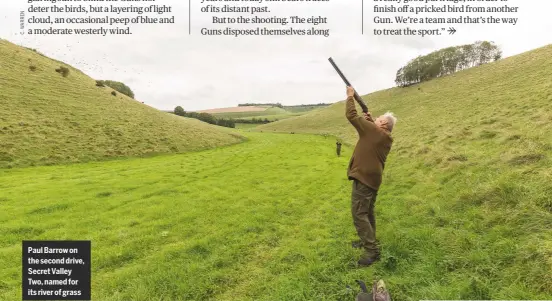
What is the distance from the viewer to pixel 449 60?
314 ft

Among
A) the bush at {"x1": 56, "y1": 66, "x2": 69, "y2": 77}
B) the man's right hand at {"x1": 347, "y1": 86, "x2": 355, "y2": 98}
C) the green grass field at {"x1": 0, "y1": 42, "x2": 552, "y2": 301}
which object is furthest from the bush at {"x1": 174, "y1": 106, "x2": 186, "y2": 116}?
the man's right hand at {"x1": 347, "y1": 86, "x2": 355, "y2": 98}

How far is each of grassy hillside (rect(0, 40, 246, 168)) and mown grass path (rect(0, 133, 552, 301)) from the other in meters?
13.7

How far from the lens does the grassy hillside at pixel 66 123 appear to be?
86.5 ft

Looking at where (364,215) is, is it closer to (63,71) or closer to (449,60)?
(63,71)

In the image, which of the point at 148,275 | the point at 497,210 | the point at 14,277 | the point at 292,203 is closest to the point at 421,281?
the point at 497,210

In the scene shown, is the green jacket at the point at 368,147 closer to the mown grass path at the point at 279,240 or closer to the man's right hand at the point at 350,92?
the man's right hand at the point at 350,92

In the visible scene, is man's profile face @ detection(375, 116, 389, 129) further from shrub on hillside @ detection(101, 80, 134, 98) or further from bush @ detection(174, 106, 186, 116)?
bush @ detection(174, 106, 186, 116)

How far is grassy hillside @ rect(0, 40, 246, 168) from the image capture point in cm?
2635

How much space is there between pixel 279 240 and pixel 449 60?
109468 millimetres

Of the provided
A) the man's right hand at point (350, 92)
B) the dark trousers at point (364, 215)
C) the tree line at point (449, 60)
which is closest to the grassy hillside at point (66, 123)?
the man's right hand at point (350, 92)

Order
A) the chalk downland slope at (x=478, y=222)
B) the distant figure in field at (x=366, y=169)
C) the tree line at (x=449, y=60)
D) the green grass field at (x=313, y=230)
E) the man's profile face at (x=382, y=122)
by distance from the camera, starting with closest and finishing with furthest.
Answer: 1. the chalk downland slope at (x=478, y=222)
2. the green grass field at (x=313, y=230)
3. the distant figure in field at (x=366, y=169)
4. the man's profile face at (x=382, y=122)
5. the tree line at (x=449, y=60)

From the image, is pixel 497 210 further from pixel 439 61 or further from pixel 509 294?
pixel 439 61

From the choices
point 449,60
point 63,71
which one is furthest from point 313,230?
point 449,60

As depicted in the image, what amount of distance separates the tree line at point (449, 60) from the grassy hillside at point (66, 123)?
79.4 m
